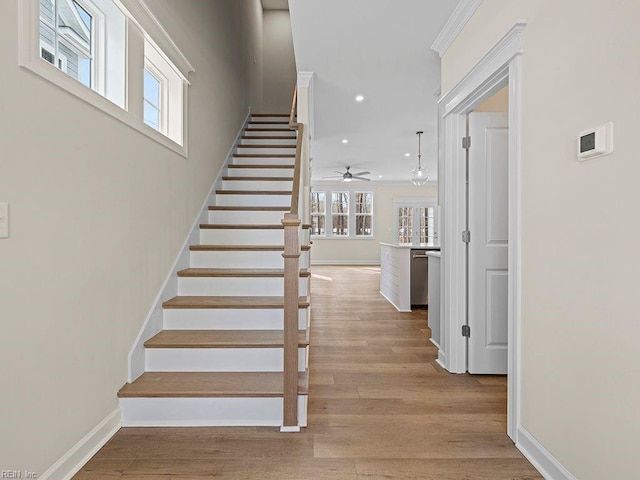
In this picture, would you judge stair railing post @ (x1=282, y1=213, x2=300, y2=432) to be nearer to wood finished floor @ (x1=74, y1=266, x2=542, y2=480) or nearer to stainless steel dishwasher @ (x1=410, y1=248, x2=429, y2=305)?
wood finished floor @ (x1=74, y1=266, x2=542, y2=480)

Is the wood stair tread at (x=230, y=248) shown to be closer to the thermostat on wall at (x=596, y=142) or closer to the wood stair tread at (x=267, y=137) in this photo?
the thermostat on wall at (x=596, y=142)

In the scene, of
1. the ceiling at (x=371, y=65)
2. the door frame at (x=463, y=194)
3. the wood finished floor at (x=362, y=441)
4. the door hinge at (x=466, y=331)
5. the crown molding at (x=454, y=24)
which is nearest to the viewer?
the wood finished floor at (x=362, y=441)

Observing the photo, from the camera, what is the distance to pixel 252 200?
398 cm

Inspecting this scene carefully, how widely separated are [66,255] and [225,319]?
1212mm

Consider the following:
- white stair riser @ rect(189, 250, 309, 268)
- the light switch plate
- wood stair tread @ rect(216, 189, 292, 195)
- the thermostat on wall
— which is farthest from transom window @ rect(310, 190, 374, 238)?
the light switch plate

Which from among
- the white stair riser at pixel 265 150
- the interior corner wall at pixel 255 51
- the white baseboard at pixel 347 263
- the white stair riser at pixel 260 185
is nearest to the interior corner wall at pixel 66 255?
the white stair riser at pixel 260 185

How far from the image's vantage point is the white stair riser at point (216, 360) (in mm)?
2289

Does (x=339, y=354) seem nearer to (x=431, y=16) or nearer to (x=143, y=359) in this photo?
(x=143, y=359)

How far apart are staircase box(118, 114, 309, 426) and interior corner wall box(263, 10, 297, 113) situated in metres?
4.15

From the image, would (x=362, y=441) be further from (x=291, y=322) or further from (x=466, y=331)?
(x=466, y=331)

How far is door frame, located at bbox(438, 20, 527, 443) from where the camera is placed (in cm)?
190

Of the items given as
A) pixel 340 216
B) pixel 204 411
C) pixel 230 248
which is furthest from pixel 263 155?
pixel 340 216

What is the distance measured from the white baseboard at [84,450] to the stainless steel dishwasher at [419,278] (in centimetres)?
413

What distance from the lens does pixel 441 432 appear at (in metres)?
2.01
